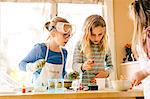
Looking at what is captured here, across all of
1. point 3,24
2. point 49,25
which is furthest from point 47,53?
point 3,24

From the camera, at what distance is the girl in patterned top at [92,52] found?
2281 mm

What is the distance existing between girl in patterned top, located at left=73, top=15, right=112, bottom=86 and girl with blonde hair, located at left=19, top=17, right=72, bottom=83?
5.5 inches

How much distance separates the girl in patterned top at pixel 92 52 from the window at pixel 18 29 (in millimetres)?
979

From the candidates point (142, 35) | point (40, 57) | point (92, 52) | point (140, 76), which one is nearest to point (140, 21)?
point (142, 35)

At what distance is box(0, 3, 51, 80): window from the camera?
3.13m

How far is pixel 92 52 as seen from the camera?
2.36m

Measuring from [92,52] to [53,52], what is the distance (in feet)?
1.09

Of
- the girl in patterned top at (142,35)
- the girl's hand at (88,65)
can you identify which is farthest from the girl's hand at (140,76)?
the girl's hand at (88,65)

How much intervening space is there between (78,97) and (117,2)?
2075mm

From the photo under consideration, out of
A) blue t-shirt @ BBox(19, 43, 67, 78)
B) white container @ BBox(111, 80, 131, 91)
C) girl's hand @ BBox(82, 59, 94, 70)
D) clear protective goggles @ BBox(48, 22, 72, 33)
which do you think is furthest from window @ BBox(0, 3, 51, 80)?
Result: white container @ BBox(111, 80, 131, 91)

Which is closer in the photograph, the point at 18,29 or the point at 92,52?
the point at 92,52

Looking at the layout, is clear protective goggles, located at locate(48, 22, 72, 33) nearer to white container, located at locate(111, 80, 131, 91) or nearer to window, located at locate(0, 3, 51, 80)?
white container, located at locate(111, 80, 131, 91)

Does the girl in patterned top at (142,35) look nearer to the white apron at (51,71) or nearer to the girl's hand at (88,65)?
the girl's hand at (88,65)

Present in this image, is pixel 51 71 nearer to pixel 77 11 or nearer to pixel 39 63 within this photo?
pixel 39 63
